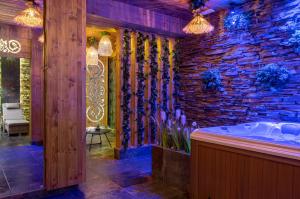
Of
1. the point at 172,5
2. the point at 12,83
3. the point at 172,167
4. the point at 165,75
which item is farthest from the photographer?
the point at 12,83

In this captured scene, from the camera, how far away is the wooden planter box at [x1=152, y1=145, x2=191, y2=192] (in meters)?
2.96

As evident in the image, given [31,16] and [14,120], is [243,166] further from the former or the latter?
[14,120]

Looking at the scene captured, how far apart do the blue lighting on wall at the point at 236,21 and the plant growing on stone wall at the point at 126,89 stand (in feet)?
5.86

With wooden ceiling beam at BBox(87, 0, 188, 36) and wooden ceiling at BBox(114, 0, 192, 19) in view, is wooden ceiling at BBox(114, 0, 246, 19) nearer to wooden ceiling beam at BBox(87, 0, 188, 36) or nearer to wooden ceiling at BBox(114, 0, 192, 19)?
wooden ceiling at BBox(114, 0, 192, 19)

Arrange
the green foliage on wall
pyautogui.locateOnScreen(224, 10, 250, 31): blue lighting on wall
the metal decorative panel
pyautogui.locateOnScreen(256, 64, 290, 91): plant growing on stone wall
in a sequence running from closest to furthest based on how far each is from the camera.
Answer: pyautogui.locateOnScreen(256, 64, 290, 91): plant growing on stone wall < pyautogui.locateOnScreen(224, 10, 250, 31): blue lighting on wall < the metal decorative panel < the green foliage on wall

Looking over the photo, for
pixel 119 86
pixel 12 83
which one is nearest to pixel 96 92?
pixel 119 86

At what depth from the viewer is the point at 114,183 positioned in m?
3.30

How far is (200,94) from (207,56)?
76 cm

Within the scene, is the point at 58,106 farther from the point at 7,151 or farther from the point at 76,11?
the point at 7,151

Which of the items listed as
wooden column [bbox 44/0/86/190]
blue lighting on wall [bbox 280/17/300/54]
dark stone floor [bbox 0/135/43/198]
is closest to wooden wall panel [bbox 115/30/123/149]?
dark stone floor [bbox 0/135/43/198]

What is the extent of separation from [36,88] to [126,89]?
7.91 ft

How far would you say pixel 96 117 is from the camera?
6.80m

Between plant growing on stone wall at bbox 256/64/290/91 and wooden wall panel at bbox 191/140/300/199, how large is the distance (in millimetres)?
1943

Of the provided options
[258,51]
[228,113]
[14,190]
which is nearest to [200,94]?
[228,113]
